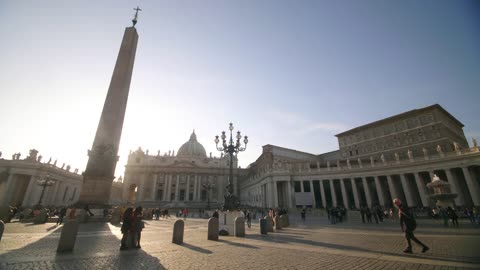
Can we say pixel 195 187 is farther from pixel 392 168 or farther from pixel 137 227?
pixel 137 227

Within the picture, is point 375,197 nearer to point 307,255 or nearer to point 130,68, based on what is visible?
point 307,255

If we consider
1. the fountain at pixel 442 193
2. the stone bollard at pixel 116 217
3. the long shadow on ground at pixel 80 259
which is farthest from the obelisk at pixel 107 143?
the fountain at pixel 442 193

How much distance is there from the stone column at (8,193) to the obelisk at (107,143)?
36.0m

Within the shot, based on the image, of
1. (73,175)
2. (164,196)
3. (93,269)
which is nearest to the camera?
(93,269)

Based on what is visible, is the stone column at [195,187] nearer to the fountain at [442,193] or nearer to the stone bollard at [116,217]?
the stone bollard at [116,217]

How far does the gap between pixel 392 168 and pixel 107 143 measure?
129ft

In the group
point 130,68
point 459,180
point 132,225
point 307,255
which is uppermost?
point 130,68

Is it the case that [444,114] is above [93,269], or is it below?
above

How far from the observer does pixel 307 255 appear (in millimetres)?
6906

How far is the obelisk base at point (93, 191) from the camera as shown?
53.2ft

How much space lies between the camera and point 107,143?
16.9m

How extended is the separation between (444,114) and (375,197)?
19.4 metres

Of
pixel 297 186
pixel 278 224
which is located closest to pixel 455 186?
pixel 297 186

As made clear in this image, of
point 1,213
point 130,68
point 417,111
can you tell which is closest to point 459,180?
point 417,111
